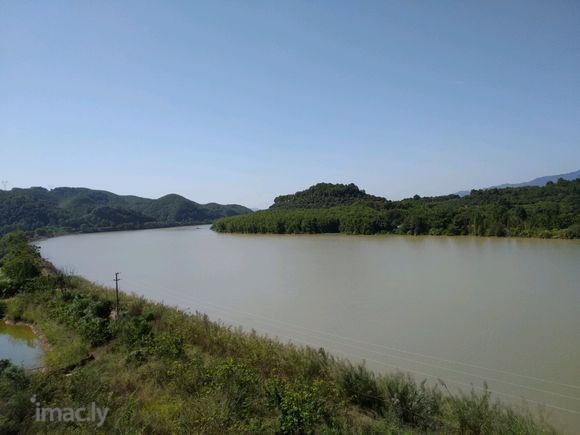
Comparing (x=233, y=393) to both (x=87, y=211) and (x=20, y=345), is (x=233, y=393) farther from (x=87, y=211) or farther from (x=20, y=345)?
(x=87, y=211)

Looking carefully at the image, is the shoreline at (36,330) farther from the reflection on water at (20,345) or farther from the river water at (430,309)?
the river water at (430,309)

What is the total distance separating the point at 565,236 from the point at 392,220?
18553 millimetres

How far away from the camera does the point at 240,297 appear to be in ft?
49.0

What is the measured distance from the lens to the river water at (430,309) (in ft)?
23.9

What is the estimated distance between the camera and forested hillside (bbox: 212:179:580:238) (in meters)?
33.4

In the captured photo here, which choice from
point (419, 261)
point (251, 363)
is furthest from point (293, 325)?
point (419, 261)

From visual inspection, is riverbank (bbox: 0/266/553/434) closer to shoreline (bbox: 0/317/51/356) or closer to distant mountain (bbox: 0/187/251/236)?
shoreline (bbox: 0/317/51/356)

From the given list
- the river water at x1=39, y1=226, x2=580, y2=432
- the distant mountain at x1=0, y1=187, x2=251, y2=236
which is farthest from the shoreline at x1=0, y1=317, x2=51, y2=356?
the distant mountain at x1=0, y1=187, x2=251, y2=236

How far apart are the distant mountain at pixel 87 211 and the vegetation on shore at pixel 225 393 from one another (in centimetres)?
7523

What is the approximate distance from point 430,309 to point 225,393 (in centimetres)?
811

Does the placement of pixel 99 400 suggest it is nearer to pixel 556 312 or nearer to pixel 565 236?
pixel 556 312

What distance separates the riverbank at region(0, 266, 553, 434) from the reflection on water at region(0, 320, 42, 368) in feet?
4.82

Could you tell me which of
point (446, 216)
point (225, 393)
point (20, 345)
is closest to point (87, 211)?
point (446, 216)

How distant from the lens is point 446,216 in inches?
1587
